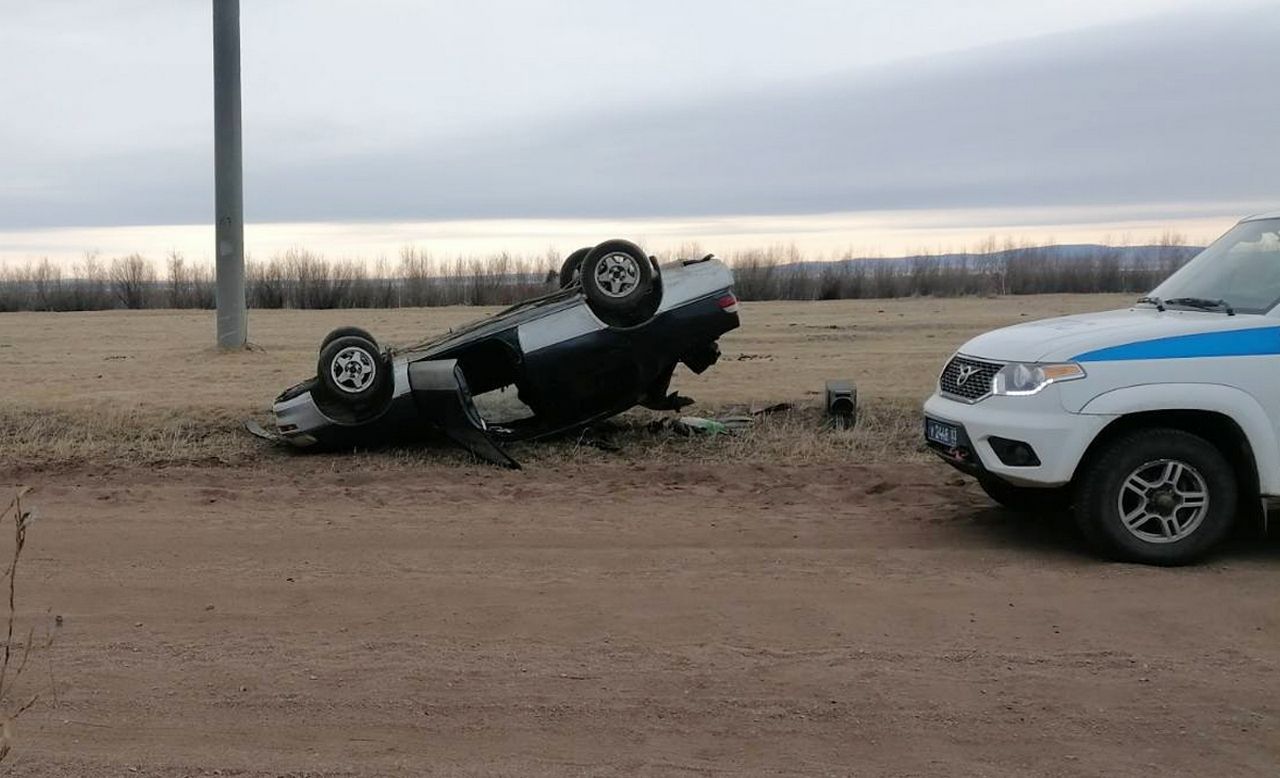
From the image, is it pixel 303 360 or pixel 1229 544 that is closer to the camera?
pixel 1229 544

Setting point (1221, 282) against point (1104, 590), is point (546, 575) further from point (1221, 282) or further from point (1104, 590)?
point (1221, 282)

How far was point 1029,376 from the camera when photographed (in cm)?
650

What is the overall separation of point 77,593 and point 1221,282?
6.87 meters

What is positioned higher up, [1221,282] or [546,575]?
[1221,282]

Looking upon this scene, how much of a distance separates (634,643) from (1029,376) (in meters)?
2.88

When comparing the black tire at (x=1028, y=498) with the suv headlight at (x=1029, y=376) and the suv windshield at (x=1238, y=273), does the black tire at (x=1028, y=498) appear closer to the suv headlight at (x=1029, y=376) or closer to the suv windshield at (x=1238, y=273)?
the suv headlight at (x=1029, y=376)

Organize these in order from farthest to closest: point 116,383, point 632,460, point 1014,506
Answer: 1. point 116,383
2. point 632,460
3. point 1014,506

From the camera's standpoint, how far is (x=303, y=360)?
18344 millimetres

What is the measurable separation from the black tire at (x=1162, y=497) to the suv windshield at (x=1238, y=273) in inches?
38.5

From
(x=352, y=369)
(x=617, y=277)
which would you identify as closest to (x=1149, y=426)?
(x=617, y=277)

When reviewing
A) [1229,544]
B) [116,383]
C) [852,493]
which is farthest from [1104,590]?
[116,383]

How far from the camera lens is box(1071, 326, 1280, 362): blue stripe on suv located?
6.28m

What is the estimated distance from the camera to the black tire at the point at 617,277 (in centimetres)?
955

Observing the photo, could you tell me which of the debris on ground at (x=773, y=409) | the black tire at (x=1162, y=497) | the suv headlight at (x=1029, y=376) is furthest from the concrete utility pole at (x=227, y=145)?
the black tire at (x=1162, y=497)
